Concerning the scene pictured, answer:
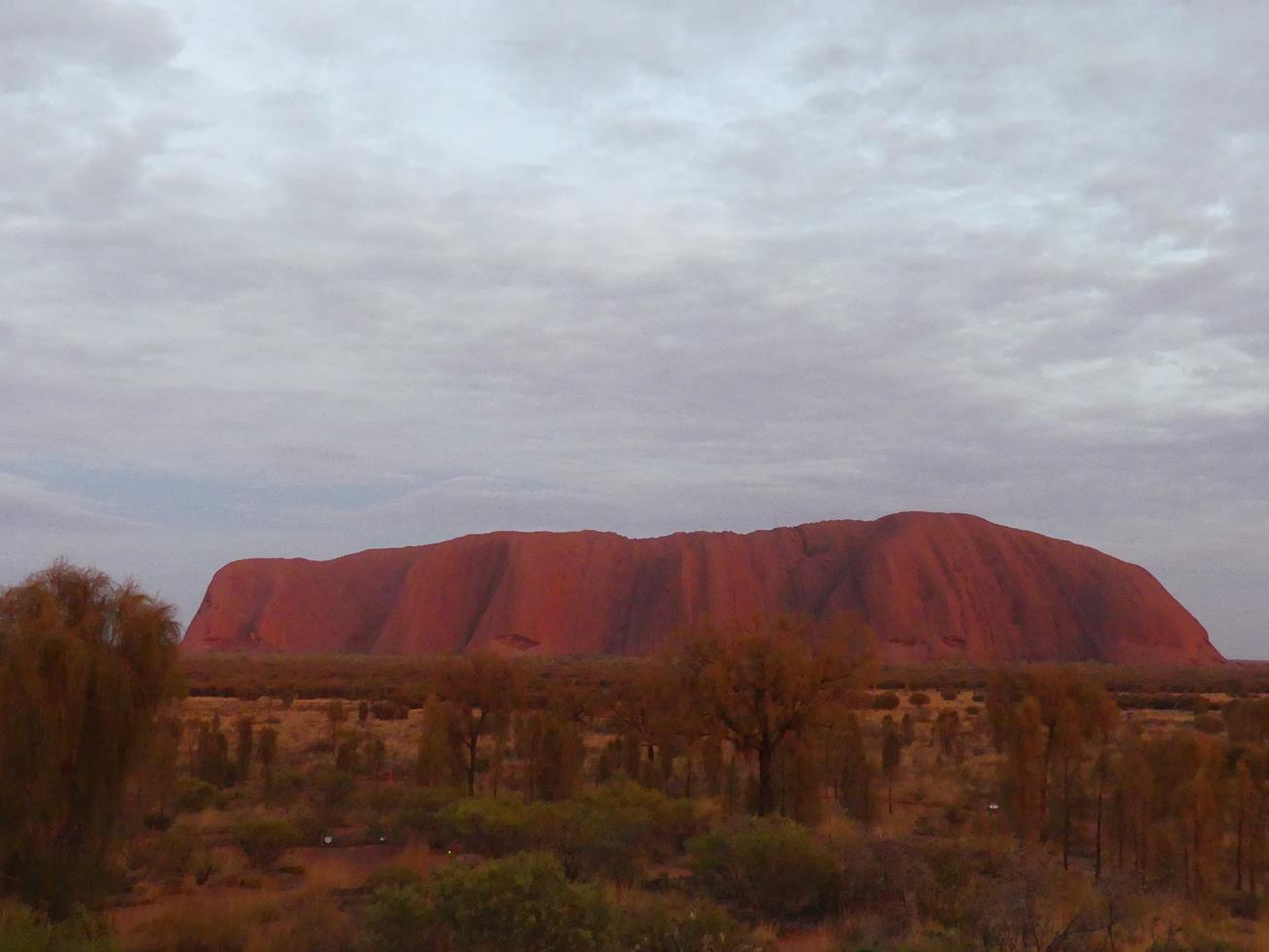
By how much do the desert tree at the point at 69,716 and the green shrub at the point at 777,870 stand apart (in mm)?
5999

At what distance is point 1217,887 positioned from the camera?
13.5 m

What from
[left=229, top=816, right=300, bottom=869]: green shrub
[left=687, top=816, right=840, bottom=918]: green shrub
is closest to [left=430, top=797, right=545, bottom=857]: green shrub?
[left=229, top=816, right=300, bottom=869]: green shrub

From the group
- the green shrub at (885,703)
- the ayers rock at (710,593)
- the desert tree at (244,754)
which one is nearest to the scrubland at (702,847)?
the desert tree at (244,754)

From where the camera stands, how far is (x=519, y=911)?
8016 millimetres

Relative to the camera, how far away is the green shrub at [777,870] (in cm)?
1116

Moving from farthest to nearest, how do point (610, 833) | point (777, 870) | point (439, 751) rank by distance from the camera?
point (439, 751) → point (610, 833) → point (777, 870)

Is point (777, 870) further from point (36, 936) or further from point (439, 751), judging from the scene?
point (439, 751)

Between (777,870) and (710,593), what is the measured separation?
275 ft

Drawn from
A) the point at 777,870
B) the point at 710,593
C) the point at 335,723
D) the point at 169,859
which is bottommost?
the point at 169,859

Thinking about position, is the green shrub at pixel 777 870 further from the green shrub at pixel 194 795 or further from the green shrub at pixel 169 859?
the green shrub at pixel 194 795

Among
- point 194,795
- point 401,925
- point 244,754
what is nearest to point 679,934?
point 401,925

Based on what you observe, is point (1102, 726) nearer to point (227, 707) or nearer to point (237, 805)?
point (237, 805)

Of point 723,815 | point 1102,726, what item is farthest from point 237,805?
point 1102,726

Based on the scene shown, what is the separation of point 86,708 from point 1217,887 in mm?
13340
